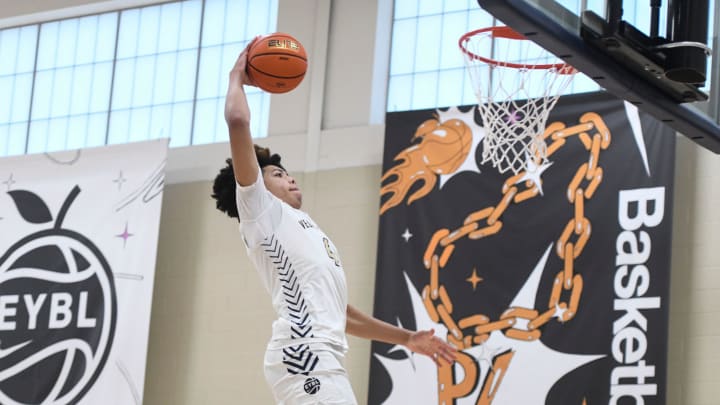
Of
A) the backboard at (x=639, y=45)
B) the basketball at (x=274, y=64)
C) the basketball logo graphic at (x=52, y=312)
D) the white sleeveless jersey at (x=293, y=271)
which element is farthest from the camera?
the basketball logo graphic at (x=52, y=312)

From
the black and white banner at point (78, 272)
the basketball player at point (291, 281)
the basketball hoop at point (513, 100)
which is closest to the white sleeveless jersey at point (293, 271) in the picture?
the basketball player at point (291, 281)

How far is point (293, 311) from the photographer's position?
5.35 metres

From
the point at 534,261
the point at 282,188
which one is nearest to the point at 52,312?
the point at 534,261

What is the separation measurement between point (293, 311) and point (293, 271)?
0.19 m

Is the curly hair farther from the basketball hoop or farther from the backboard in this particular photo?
the basketball hoop

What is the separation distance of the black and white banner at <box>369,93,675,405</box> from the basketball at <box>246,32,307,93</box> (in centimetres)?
398

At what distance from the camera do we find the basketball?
5680mm

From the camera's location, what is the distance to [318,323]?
5328 millimetres

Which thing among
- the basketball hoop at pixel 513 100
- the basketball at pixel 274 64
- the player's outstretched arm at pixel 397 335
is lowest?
the player's outstretched arm at pixel 397 335

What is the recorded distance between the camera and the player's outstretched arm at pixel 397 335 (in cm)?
605

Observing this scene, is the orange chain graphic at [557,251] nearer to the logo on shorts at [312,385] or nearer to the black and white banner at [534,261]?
the black and white banner at [534,261]

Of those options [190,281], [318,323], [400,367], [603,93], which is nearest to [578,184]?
[603,93]

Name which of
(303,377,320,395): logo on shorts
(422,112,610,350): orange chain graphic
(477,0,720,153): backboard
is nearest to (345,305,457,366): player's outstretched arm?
(303,377,320,395): logo on shorts

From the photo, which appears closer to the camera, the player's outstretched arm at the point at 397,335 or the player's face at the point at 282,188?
the player's face at the point at 282,188
